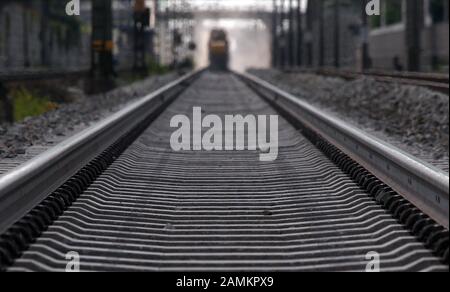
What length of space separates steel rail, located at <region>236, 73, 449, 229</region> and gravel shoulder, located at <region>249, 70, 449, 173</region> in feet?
2.87

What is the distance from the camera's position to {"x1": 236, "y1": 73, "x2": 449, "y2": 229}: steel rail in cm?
464

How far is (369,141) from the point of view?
724cm

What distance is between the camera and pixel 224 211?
5.80 meters

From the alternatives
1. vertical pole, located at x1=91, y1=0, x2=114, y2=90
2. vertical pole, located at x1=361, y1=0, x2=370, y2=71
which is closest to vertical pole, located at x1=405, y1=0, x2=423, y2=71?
vertical pole, located at x1=361, y1=0, x2=370, y2=71

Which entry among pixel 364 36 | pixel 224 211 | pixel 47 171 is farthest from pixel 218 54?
pixel 224 211

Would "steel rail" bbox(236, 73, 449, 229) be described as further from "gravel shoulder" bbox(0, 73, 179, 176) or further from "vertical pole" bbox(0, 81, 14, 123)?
"vertical pole" bbox(0, 81, 14, 123)

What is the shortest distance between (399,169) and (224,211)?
1208 millimetres

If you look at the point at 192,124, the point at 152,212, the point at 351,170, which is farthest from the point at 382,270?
the point at 192,124

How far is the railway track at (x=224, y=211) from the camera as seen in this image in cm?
440

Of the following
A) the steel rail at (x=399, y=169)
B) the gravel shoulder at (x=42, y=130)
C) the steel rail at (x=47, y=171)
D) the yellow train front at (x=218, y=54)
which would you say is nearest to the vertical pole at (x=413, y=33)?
the gravel shoulder at (x=42, y=130)

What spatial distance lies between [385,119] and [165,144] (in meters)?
5.64

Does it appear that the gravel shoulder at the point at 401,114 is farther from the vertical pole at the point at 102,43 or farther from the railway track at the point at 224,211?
the vertical pole at the point at 102,43

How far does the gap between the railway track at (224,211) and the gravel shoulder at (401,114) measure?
1841mm

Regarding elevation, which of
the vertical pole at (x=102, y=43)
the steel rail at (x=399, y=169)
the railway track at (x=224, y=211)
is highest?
the vertical pole at (x=102, y=43)
